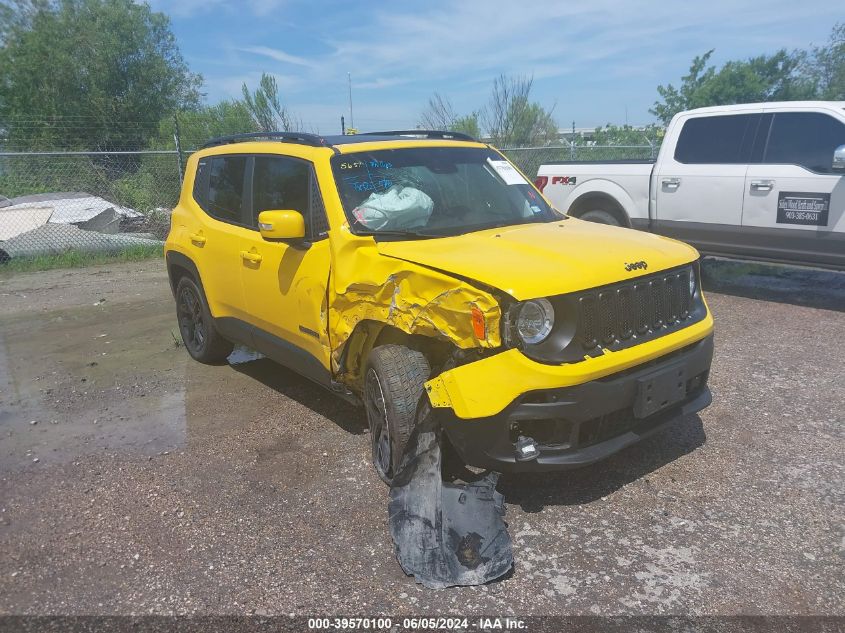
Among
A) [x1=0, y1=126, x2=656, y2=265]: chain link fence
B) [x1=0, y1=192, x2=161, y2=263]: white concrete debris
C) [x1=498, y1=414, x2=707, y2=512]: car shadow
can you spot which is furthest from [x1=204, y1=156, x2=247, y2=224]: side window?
[x1=0, y1=192, x2=161, y2=263]: white concrete debris

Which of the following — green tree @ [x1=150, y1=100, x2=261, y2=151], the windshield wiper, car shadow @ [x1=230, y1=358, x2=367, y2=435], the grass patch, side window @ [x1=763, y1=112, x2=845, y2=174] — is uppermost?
green tree @ [x1=150, y1=100, x2=261, y2=151]

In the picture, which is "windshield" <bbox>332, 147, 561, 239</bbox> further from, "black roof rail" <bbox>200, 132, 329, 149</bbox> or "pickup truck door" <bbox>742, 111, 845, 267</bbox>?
"pickup truck door" <bbox>742, 111, 845, 267</bbox>

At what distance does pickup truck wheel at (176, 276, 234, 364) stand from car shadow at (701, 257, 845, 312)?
5634 millimetres

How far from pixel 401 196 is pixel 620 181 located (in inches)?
200

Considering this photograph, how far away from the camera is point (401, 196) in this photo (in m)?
3.91

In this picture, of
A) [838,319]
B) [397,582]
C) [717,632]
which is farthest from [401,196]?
[838,319]

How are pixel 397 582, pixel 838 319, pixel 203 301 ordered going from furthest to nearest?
pixel 838 319 → pixel 203 301 → pixel 397 582

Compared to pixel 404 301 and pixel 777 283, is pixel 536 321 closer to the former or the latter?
pixel 404 301

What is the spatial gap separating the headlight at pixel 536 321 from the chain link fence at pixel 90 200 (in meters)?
10.3

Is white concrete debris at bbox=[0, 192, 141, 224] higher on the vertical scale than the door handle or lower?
lower

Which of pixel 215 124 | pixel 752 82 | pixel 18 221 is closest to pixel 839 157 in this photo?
pixel 18 221

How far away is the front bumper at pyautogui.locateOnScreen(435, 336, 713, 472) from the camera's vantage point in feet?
9.56

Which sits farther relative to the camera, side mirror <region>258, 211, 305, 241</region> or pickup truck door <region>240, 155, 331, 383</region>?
pickup truck door <region>240, 155, 331, 383</region>

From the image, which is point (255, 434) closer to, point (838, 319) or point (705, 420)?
point (705, 420)
